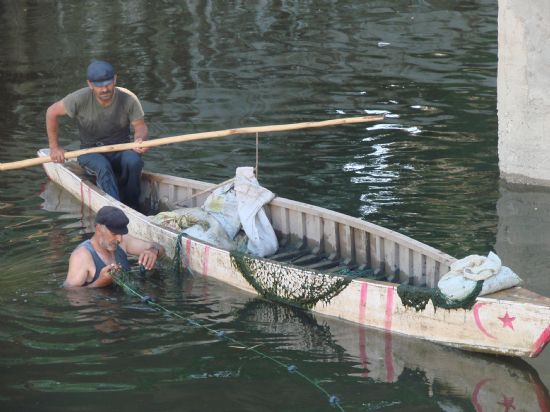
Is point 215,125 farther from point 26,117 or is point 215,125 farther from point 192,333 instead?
point 192,333

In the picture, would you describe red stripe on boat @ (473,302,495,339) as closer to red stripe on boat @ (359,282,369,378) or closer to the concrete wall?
red stripe on boat @ (359,282,369,378)

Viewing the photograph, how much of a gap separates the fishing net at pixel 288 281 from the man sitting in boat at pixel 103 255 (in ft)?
3.38

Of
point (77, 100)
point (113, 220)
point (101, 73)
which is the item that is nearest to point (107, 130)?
point (77, 100)

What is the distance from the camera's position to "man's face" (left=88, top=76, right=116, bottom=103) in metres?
12.5

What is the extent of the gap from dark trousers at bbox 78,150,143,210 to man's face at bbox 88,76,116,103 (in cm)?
81

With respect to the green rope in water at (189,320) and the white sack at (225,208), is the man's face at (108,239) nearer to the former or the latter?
the green rope in water at (189,320)

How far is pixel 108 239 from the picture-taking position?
428 inches

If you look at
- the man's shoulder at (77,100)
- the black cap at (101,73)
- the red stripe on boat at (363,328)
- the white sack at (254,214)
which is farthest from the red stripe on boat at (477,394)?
the man's shoulder at (77,100)

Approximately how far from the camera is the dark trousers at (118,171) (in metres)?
13.3

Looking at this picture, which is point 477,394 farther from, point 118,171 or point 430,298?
point 118,171

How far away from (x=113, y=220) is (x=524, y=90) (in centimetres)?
580

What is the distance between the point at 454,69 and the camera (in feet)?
66.8

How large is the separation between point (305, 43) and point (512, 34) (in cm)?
949

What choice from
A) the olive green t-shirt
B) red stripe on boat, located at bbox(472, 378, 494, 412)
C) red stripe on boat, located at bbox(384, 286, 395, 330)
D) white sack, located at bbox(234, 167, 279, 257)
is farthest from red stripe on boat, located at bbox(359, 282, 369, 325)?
the olive green t-shirt
